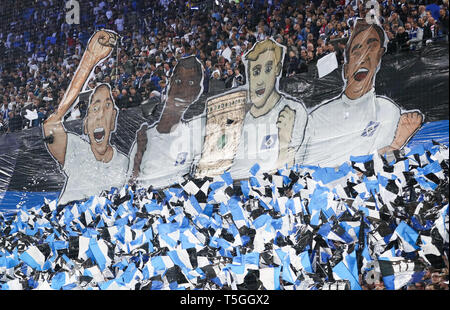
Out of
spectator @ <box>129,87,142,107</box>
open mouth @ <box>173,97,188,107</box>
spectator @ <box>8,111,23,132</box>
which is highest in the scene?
spectator @ <box>8,111,23,132</box>

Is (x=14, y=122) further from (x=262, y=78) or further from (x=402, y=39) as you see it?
(x=402, y=39)

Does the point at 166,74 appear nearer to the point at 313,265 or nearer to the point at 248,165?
the point at 248,165

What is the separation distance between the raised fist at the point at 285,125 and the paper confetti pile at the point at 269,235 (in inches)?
12.0

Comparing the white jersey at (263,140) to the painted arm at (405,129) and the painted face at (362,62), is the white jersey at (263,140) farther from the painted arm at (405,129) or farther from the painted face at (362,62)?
the painted arm at (405,129)

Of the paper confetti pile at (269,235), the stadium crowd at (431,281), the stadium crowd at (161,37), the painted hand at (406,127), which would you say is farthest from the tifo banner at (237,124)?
the stadium crowd at (431,281)

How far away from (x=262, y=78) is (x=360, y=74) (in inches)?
41.5

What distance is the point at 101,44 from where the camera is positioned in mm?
7328

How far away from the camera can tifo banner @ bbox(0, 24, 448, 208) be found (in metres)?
4.80

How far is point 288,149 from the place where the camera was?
17.8ft

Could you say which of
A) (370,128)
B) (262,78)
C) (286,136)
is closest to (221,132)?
(262,78)

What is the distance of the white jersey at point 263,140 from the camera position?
5422 mm

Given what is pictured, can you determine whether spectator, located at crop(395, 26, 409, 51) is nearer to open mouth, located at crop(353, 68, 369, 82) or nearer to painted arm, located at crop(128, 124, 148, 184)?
open mouth, located at crop(353, 68, 369, 82)

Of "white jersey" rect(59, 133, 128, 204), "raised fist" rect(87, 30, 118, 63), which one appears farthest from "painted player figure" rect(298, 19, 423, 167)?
"raised fist" rect(87, 30, 118, 63)
